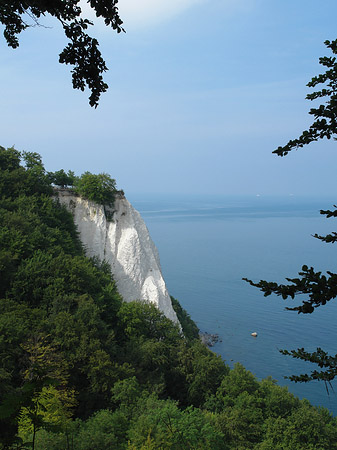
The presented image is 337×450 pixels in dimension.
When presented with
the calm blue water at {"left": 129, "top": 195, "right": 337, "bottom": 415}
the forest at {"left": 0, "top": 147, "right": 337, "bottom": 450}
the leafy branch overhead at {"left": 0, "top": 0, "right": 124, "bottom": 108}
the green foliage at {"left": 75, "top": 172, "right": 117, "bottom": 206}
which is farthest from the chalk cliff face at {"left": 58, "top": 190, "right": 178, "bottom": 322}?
the leafy branch overhead at {"left": 0, "top": 0, "right": 124, "bottom": 108}

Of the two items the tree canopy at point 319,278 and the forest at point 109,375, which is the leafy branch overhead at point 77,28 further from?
the forest at point 109,375

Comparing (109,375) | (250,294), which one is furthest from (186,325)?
(250,294)

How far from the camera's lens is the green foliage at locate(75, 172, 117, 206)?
3916cm

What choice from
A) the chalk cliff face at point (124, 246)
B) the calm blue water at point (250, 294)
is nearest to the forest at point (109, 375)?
the chalk cliff face at point (124, 246)

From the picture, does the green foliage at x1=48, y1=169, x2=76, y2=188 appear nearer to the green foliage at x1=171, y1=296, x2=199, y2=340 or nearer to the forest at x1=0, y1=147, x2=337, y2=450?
the forest at x1=0, y1=147, x2=337, y2=450

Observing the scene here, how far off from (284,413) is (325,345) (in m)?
24.1

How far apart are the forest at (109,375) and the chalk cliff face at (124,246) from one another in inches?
152

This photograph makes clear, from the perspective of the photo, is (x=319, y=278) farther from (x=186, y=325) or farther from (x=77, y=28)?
(x=186, y=325)

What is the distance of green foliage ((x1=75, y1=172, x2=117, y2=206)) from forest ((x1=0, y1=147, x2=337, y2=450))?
6.51 m

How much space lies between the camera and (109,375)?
21891mm

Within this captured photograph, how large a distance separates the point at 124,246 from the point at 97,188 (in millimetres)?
6601

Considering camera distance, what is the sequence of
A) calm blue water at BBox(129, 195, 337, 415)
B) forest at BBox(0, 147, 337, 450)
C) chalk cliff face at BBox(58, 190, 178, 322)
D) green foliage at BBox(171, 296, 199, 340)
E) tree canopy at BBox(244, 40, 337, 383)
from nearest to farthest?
tree canopy at BBox(244, 40, 337, 383), forest at BBox(0, 147, 337, 450), chalk cliff face at BBox(58, 190, 178, 322), green foliage at BBox(171, 296, 199, 340), calm blue water at BBox(129, 195, 337, 415)

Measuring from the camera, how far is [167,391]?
2698 cm

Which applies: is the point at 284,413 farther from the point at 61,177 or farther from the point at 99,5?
the point at 61,177
